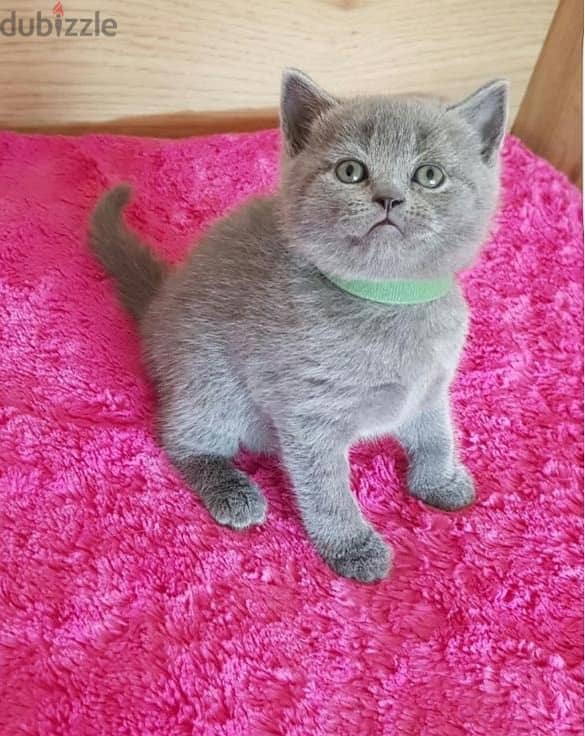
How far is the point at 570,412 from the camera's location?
1171 mm

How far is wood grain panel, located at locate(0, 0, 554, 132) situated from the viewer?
1.42 metres

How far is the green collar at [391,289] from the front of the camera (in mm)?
841

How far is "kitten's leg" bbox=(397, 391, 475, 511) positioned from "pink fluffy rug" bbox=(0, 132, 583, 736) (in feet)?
0.09

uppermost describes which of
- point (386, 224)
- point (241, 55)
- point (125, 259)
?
point (386, 224)

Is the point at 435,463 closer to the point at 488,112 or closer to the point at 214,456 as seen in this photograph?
the point at 214,456

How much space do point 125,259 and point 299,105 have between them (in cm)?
39

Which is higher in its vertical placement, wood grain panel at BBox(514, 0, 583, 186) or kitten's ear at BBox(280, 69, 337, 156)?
kitten's ear at BBox(280, 69, 337, 156)

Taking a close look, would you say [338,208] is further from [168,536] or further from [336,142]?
[168,536]

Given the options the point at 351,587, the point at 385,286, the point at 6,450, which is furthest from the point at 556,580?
the point at 6,450

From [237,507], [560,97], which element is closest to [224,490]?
[237,507]

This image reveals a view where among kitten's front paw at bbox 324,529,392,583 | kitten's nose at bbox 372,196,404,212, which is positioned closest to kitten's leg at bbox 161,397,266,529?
kitten's front paw at bbox 324,529,392,583

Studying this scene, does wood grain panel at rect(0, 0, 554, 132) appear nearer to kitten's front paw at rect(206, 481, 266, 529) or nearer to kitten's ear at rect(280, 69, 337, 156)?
kitten's ear at rect(280, 69, 337, 156)

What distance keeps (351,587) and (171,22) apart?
3.36 feet

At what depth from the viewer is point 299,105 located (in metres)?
0.88
